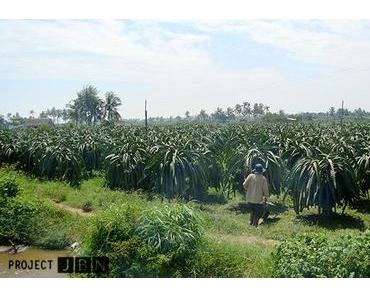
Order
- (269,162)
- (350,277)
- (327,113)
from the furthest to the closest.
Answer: (327,113), (269,162), (350,277)

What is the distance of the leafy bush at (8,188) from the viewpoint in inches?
473

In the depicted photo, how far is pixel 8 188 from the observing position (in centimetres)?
1232

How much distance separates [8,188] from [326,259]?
9042 millimetres

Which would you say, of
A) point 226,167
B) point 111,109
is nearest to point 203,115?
point 111,109

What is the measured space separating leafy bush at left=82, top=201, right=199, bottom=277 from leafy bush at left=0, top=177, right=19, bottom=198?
5.12m

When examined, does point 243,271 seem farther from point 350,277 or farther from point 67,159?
point 67,159

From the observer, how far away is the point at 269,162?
41.8ft

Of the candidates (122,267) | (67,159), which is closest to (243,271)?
(122,267)

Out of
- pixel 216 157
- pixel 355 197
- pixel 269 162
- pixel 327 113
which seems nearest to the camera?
pixel 355 197

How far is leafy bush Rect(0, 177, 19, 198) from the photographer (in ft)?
39.4

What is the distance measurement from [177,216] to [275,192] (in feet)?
20.3

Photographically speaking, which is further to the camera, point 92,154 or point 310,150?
A: point 92,154

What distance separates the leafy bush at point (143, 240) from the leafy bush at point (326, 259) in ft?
5.21

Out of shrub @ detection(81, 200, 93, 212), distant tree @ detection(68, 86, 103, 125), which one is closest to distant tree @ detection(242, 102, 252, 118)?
distant tree @ detection(68, 86, 103, 125)
